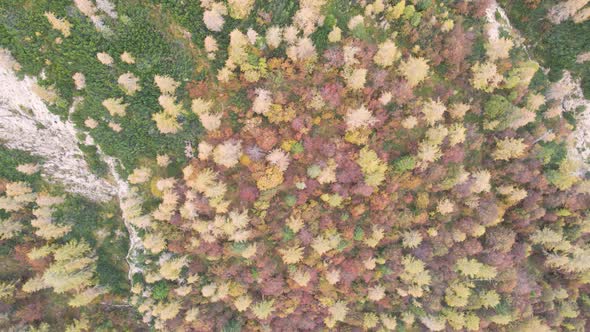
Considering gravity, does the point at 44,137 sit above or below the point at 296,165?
above

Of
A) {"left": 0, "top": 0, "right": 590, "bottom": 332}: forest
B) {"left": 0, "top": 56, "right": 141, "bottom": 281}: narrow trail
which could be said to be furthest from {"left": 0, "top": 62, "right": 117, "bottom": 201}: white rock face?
{"left": 0, "top": 0, "right": 590, "bottom": 332}: forest

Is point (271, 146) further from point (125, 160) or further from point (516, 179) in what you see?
point (516, 179)

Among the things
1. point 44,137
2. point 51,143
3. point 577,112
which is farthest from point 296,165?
point 577,112

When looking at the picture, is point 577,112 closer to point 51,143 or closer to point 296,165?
point 296,165

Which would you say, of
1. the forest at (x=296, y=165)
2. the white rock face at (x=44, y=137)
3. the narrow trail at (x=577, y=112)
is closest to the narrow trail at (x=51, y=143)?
the white rock face at (x=44, y=137)

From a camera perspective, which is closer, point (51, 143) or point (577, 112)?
point (51, 143)

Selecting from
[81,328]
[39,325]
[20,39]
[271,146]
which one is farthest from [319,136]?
[39,325]

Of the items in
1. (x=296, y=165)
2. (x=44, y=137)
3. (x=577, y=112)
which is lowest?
(x=296, y=165)

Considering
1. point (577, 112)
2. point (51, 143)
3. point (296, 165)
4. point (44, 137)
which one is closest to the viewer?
point (296, 165)
